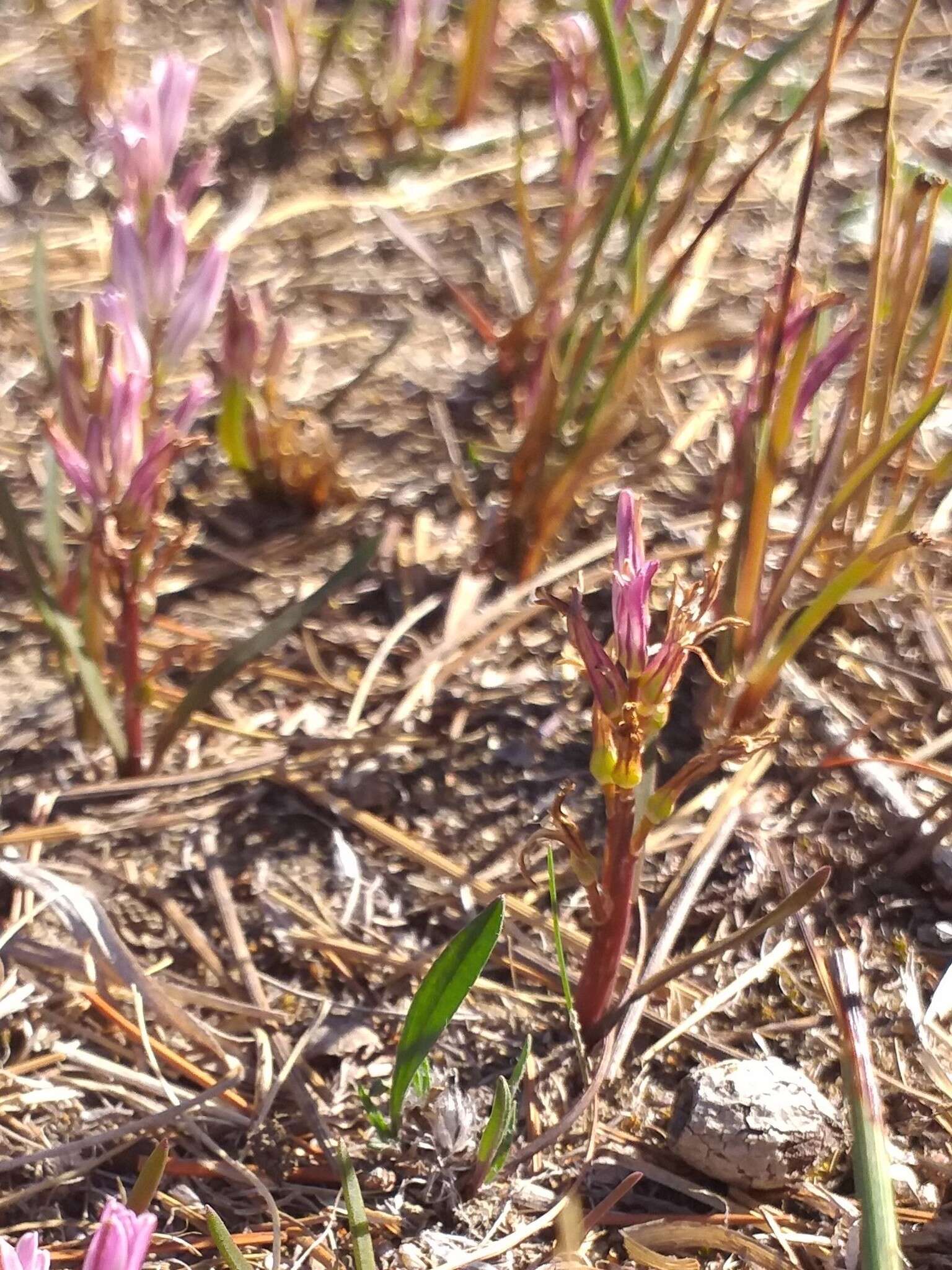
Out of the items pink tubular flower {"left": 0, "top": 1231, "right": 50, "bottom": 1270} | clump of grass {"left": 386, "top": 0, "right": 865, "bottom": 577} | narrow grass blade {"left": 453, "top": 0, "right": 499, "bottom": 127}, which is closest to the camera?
pink tubular flower {"left": 0, "top": 1231, "right": 50, "bottom": 1270}

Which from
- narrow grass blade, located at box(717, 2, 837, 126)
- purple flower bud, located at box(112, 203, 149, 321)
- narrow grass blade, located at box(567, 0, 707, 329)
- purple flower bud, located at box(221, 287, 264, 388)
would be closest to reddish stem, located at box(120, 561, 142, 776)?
purple flower bud, located at box(112, 203, 149, 321)

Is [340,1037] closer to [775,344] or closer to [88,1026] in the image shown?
[88,1026]

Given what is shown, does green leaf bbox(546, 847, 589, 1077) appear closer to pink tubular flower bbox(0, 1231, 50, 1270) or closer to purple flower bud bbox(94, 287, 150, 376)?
pink tubular flower bbox(0, 1231, 50, 1270)

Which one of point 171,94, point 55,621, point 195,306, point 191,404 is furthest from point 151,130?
point 55,621

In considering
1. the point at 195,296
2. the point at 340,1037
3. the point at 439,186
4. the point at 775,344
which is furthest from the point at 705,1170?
the point at 439,186

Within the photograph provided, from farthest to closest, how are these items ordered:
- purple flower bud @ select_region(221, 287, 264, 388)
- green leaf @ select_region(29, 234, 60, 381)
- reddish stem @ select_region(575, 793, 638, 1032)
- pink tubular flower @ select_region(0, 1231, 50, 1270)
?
purple flower bud @ select_region(221, 287, 264, 388) < green leaf @ select_region(29, 234, 60, 381) < reddish stem @ select_region(575, 793, 638, 1032) < pink tubular flower @ select_region(0, 1231, 50, 1270)
